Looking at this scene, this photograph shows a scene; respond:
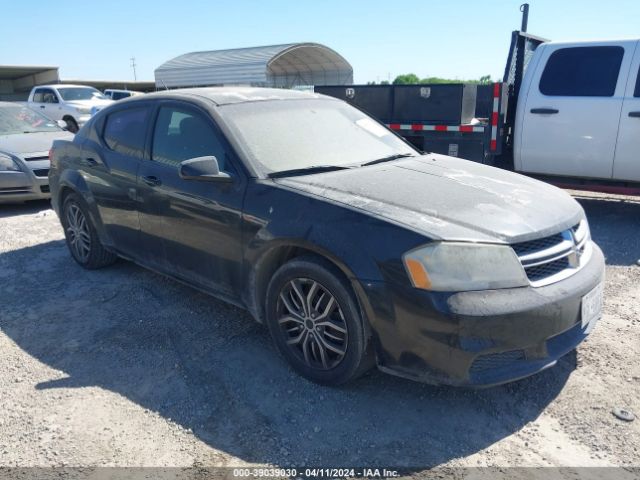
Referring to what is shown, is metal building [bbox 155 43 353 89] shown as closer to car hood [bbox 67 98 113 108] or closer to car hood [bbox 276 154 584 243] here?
car hood [bbox 67 98 113 108]

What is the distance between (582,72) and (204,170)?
5.28 m

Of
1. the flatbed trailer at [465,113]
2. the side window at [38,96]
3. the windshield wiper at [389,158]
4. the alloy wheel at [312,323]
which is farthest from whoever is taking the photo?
the side window at [38,96]

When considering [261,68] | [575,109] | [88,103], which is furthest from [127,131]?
[261,68]

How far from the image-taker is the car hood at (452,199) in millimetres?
2723

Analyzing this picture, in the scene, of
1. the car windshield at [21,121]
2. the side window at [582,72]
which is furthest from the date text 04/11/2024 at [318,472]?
the car windshield at [21,121]

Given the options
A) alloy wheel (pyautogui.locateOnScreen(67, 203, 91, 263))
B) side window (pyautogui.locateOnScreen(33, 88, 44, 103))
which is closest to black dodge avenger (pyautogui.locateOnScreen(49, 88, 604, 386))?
alloy wheel (pyautogui.locateOnScreen(67, 203, 91, 263))

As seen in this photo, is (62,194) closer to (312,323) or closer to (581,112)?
(312,323)

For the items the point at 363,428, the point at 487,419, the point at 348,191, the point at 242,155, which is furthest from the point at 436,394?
the point at 242,155

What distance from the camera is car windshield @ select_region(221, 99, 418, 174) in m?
3.49

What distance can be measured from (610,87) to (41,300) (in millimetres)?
6477

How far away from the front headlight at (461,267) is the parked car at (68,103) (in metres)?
16.4

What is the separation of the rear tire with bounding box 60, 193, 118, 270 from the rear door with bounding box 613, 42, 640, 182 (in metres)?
5.74

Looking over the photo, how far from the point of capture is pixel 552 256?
2.82m

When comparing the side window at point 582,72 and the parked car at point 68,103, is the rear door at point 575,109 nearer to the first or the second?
the side window at point 582,72
